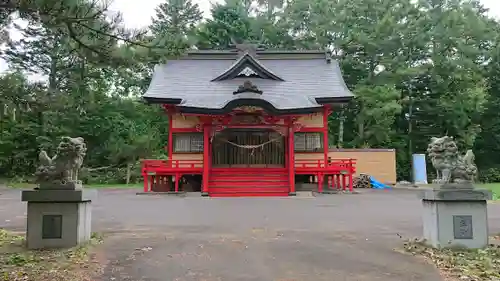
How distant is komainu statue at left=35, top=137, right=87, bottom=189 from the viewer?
529cm

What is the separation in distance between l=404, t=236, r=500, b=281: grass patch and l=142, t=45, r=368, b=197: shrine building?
31.7ft

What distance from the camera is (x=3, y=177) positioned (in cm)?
2416

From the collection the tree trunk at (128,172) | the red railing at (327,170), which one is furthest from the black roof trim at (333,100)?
the tree trunk at (128,172)

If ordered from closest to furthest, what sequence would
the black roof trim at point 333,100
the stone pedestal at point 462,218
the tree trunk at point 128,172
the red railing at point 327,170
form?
A: the stone pedestal at point 462,218 < the red railing at point 327,170 < the black roof trim at point 333,100 < the tree trunk at point 128,172

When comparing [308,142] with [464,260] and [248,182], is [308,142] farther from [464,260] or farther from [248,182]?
[464,260]

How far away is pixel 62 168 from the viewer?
5352 millimetres

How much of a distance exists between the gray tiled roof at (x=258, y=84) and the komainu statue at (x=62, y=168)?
9888 millimetres

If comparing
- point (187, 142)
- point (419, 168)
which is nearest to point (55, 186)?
point (187, 142)

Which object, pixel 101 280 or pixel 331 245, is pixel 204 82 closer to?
pixel 331 245

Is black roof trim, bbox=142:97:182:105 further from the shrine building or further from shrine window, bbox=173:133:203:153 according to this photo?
shrine window, bbox=173:133:203:153

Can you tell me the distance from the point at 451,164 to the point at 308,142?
485 inches

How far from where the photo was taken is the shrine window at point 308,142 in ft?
57.9

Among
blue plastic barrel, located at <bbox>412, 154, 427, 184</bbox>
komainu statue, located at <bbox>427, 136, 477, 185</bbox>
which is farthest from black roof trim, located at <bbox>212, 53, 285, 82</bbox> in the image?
komainu statue, located at <bbox>427, 136, 477, 185</bbox>

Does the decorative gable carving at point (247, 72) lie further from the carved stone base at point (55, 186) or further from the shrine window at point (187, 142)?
the carved stone base at point (55, 186)
